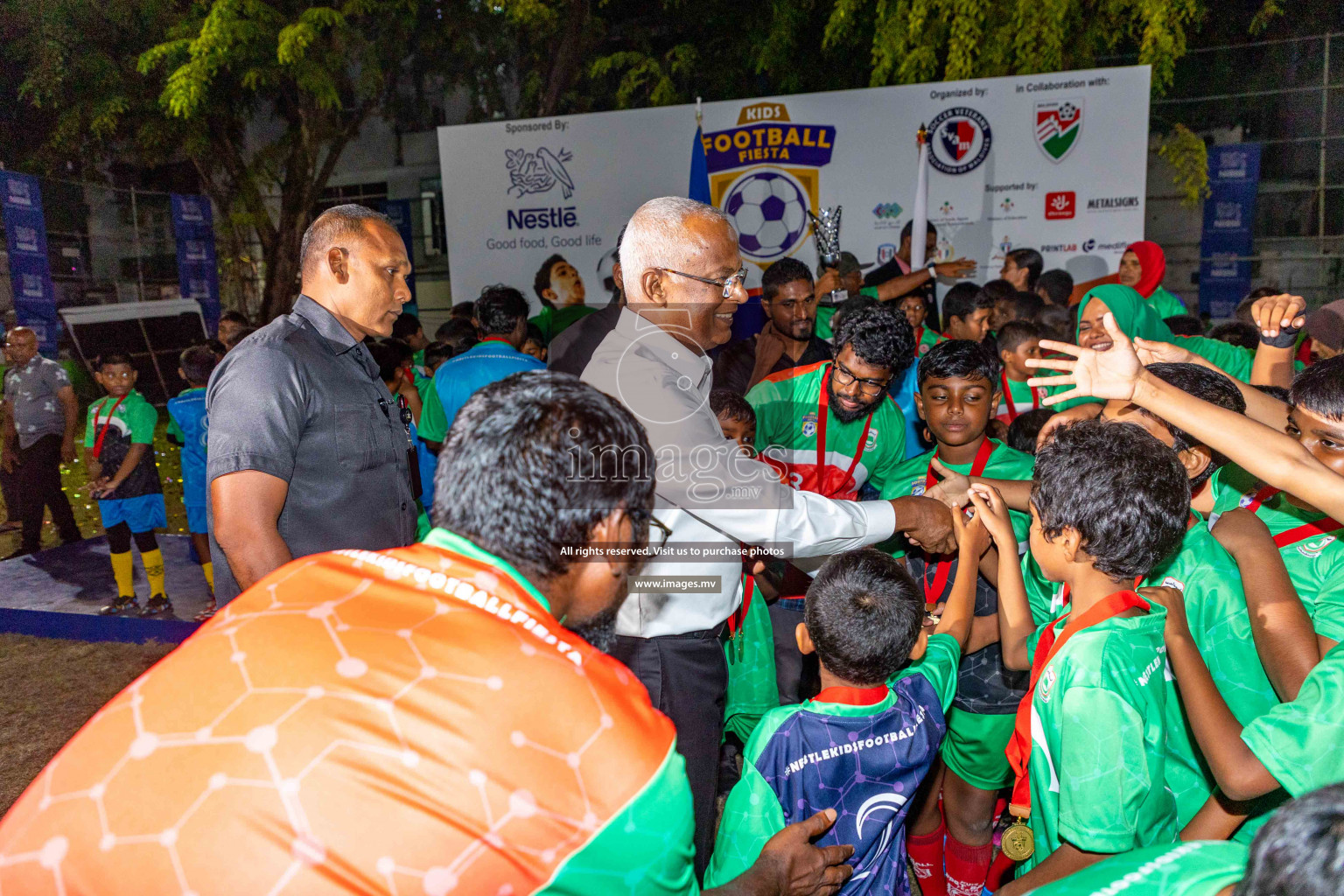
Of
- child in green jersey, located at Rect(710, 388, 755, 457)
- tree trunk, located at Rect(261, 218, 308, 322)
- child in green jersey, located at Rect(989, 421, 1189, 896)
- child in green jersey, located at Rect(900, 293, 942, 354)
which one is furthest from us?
tree trunk, located at Rect(261, 218, 308, 322)

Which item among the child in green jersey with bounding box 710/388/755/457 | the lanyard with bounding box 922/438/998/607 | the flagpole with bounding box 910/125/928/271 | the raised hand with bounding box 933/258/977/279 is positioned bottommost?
the lanyard with bounding box 922/438/998/607

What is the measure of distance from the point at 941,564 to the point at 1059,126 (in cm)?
742

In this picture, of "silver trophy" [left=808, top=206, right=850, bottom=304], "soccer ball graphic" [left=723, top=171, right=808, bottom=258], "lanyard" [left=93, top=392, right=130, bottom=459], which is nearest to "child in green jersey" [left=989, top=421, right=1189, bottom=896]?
"silver trophy" [left=808, top=206, right=850, bottom=304]

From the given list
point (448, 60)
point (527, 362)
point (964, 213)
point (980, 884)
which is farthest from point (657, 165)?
point (980, 884)

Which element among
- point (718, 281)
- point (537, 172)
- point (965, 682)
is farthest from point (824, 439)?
point (537, 172)

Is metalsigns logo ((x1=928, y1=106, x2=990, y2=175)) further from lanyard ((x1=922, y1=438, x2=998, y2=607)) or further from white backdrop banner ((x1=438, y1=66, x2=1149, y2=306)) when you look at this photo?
lanyard ((x1=922, y1=438, x2=998, y2=607))

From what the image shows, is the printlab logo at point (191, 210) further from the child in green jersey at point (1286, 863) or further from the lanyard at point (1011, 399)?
the child in green jersey at point (1286, 863)

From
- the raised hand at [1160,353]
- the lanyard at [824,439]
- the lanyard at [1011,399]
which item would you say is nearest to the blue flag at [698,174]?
the lanyard at [1011,399]

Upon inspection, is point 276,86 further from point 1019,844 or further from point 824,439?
point 1019,844

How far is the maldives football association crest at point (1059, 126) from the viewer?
8.71 m

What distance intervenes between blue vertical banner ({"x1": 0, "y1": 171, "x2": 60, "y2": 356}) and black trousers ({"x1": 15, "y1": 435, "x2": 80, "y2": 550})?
111 inches

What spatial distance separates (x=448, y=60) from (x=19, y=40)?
647cm

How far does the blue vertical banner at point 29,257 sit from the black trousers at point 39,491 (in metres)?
2.83

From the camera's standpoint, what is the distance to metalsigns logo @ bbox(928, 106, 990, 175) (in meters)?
9.07
